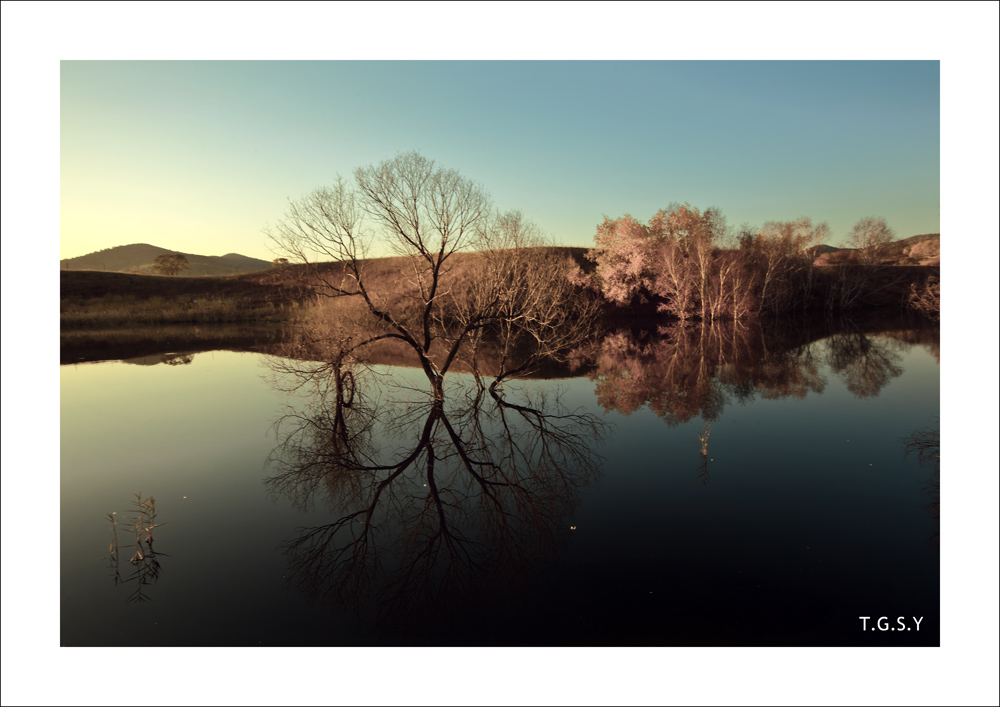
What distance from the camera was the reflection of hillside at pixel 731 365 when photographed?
789 inches

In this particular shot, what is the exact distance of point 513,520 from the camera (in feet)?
32.7

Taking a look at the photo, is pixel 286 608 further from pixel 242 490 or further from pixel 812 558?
pixel 812 558

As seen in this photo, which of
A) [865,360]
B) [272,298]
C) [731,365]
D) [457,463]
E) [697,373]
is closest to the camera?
[457,463]

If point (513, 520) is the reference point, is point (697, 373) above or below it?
above

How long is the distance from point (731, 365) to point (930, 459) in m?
15.1

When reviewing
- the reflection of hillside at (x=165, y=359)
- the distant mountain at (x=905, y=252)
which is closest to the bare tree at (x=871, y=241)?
the distant mountain at (x=905, y=252)

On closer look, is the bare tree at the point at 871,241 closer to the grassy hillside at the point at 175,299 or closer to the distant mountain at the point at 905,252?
the distant mountain at the point at 905,252

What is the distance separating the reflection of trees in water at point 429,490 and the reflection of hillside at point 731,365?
4.35 metres

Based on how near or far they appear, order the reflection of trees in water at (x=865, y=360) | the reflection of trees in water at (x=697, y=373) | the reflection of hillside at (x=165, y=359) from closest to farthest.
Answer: the reflection of trees in water at (x=697, y=373), the reflection of trees in water at (x=865, y=360), the reflection of hillside at (x=165, y=359)

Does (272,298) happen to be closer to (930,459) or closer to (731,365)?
(731,365)

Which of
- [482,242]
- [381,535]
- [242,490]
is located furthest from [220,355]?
[381,535]

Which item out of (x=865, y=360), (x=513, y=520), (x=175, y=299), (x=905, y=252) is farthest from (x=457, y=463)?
(x=905, y=252)

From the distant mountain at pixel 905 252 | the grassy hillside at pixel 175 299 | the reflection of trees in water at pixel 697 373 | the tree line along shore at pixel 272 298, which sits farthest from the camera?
the distant mountain at pixel 905 252

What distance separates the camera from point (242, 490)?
12.2 m
